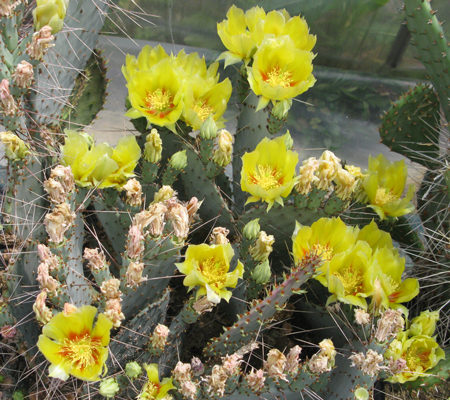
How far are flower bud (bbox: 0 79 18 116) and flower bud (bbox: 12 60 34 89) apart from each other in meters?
0.02

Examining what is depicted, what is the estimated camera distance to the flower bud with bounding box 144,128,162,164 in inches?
35.8

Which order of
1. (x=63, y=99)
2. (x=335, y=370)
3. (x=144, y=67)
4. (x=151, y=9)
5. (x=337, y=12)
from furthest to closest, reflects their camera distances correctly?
(x=337, y=12)
(x=151, y=9)
(x=144, y=67)
(x=63, y=99)
(x=335, y=370)

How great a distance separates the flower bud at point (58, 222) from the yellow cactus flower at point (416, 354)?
66cm

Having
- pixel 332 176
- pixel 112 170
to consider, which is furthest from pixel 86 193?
pixel 332 176

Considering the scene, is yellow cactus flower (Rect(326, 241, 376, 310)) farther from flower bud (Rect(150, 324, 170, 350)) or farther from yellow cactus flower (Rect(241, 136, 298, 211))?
flower bud (Rect(150, 324, 170, 350))

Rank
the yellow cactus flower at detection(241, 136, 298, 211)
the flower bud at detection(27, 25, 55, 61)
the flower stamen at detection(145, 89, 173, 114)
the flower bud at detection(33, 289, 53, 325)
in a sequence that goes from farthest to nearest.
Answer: the flower stamen at detection(145, 89, 173, 114), the yellow cactus flower at detection(241, 136, 298, 211), the flower bud at detection(27, 25, 55, 61), the flower bud at detection(33, 289, 53, 325)

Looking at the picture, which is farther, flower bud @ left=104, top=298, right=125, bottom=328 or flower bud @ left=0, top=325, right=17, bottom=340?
flower bud @ left=0, top=325, right=17, bottom=340

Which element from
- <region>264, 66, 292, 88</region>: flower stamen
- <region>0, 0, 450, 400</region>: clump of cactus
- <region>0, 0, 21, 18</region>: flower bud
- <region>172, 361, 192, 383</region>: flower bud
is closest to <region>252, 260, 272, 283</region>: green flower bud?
<region>0, 0, 450, 400</region>: clump of cactus

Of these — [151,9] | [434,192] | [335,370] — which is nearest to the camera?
[335,370]

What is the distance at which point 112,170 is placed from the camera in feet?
2.92

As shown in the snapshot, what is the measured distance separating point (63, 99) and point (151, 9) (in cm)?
88

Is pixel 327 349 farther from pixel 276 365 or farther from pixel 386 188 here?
pixel 386 188

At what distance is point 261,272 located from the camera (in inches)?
34.1

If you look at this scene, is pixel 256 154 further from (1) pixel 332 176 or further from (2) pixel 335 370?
(2) pixel 335 370
